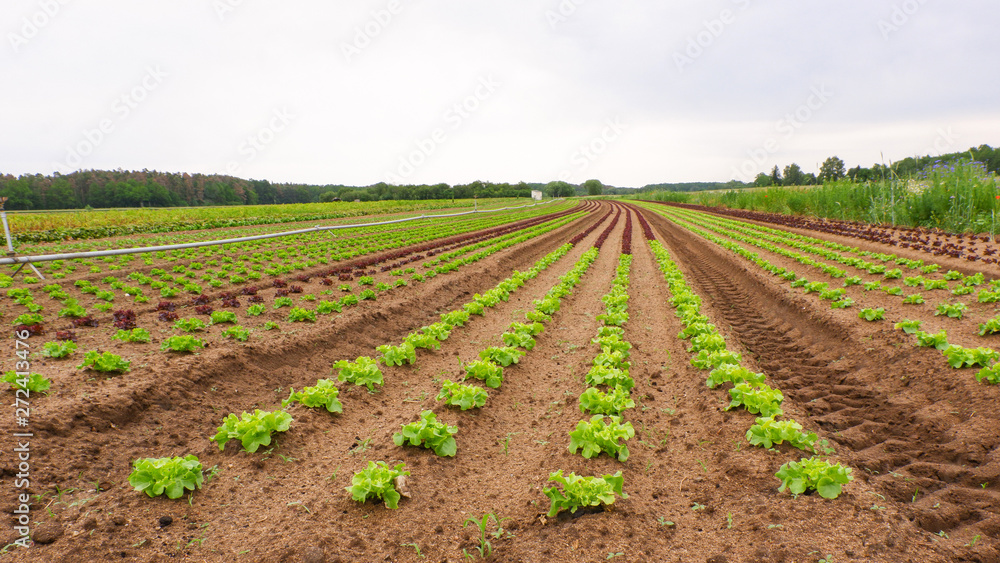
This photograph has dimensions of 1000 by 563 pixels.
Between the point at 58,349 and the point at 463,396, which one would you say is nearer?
the point at 463,396

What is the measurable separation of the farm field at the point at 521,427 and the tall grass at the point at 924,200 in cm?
956

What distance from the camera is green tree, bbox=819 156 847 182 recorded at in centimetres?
2963

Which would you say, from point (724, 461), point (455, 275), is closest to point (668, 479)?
point (724, 461)

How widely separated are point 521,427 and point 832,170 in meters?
37.8

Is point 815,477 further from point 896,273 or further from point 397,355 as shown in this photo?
point 896,273

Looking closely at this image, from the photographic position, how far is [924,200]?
19000 millimetres

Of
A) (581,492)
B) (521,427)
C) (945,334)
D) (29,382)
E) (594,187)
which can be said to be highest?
(594,187)

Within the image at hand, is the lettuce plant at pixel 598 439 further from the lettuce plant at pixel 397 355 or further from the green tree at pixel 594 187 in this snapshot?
the green tree at pixel 594 187

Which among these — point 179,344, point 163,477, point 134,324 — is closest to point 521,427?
point 163,477

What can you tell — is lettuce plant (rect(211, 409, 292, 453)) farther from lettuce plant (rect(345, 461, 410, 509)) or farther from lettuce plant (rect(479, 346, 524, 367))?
lettuce plant (rect(479, 346, 524, 367))

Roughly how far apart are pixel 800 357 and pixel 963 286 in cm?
500

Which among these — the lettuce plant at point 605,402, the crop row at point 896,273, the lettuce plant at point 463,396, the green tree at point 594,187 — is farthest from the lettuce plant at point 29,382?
the green tree at point 594,187

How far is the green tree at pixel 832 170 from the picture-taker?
97.2ft

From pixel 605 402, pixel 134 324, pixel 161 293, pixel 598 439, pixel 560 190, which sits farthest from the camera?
pixel 560 190
